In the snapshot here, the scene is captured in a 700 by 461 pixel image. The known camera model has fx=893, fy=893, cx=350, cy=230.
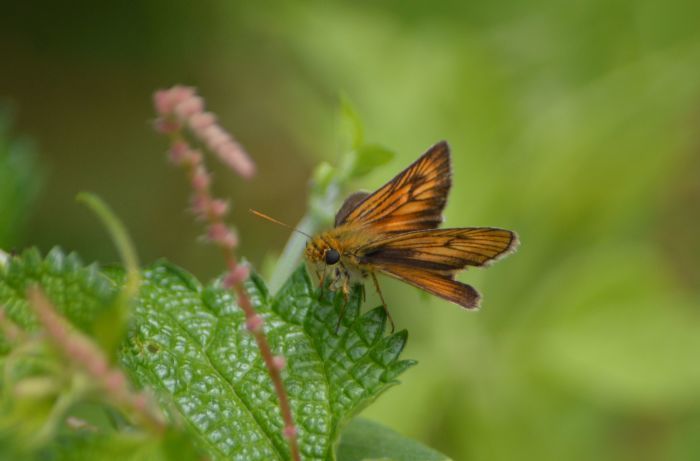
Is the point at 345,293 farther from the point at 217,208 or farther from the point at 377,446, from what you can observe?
the point at 217,208

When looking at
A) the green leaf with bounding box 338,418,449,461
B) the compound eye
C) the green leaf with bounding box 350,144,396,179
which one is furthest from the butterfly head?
the green leaf with bounding box 338,418,449,461

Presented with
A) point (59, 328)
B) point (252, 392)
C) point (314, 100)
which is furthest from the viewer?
point (314, 100)

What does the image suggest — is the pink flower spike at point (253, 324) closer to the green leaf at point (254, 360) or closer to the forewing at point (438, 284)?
the green leaf at point (254, 360)

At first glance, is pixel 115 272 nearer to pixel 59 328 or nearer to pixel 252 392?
pixel 252 392

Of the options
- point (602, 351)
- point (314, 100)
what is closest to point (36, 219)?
point (314, 100)

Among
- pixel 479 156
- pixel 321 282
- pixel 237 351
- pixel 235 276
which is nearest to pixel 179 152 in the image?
pixel 235 276

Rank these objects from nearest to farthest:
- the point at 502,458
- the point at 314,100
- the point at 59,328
A: 1. the point at 59,328
2. the point at 502,458
3. the point at 314,100

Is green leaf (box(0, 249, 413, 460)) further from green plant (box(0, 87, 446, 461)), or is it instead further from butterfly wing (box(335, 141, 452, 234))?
butterfly wing (box(335, 141, 452, 234))

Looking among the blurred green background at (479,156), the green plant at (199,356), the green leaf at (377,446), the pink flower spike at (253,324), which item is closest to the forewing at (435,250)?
the green plant at (199,356)
